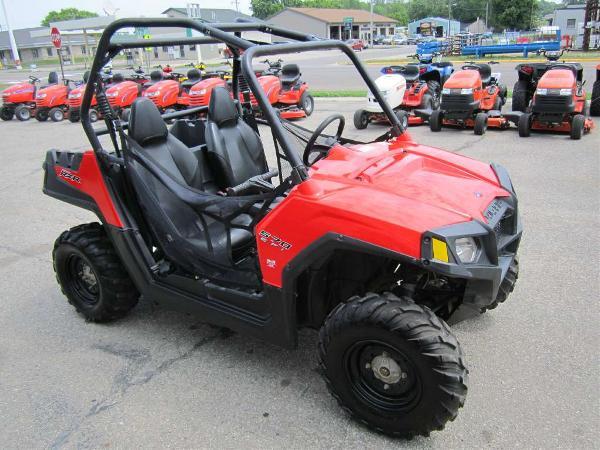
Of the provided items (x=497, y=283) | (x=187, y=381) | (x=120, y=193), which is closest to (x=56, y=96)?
(x=120, y=193)

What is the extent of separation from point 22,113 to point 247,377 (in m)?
14.5

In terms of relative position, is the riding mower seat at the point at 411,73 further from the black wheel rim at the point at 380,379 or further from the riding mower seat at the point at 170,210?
the black wheel rim at the point at 380,379

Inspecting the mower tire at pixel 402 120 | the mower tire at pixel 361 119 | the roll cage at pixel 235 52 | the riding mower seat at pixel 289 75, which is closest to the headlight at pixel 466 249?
the roll cage at pixel 235 52

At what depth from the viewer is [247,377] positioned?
9.32ft

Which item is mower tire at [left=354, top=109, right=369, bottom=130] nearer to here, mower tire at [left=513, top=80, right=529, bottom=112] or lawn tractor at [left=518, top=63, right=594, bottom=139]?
lawn tractor at [left=518, top=63, right=594, bottom=139]

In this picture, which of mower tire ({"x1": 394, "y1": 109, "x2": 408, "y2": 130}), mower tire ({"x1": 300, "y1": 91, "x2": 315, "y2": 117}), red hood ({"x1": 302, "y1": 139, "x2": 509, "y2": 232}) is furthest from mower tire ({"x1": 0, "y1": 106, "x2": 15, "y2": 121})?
red hood ({"x1": 302, "y1": 139, "x2": 509, "y2": 232})

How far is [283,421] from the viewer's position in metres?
2.51

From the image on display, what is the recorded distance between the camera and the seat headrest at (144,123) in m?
3.18

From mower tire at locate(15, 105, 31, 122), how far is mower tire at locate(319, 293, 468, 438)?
14932 mm

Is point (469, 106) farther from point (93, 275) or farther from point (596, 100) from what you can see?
point (93, 275)

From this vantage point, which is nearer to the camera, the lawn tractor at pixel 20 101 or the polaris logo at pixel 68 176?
the polaris logo at pixel 68 176

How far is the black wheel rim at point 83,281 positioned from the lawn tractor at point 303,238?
Answer: 0.05 feet

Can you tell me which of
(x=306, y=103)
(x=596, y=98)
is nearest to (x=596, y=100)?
(x=596, y=98)

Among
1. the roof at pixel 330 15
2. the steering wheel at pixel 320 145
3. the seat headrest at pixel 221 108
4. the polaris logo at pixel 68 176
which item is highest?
the roof at pixel 330 15
